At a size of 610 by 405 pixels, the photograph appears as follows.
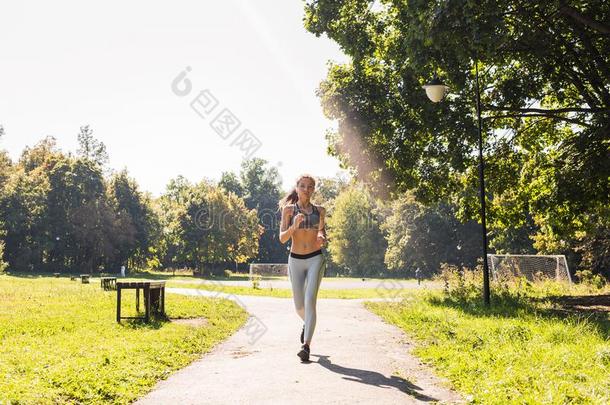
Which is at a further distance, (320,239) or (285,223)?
(285,223)

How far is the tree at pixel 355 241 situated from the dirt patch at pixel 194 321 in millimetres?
60667

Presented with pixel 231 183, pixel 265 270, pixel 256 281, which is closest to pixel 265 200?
pixel 231 183

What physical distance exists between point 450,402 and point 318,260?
250 cm

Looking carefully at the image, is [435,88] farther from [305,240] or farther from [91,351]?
[91,351]

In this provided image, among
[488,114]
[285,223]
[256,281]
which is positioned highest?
[488,114]

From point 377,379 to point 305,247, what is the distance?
1.92m

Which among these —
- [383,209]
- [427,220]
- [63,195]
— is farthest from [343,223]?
[63,195]

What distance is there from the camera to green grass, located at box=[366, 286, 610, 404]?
4.66 metres

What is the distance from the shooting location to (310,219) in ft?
21.9

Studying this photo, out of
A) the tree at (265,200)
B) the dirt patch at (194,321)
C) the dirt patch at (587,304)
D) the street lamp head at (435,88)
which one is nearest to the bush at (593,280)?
the dirt patch at (587,304)

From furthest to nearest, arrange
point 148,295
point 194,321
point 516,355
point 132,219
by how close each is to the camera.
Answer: point 132,219
point 194,321
point 148,295
point 516,355

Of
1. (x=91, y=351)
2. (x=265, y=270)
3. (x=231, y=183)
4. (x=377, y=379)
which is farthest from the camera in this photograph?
(x=231, y=183)

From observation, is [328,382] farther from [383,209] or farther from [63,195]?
[383,209]

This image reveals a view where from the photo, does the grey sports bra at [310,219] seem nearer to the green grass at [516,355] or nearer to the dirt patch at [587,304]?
the green grass at [516,355]
